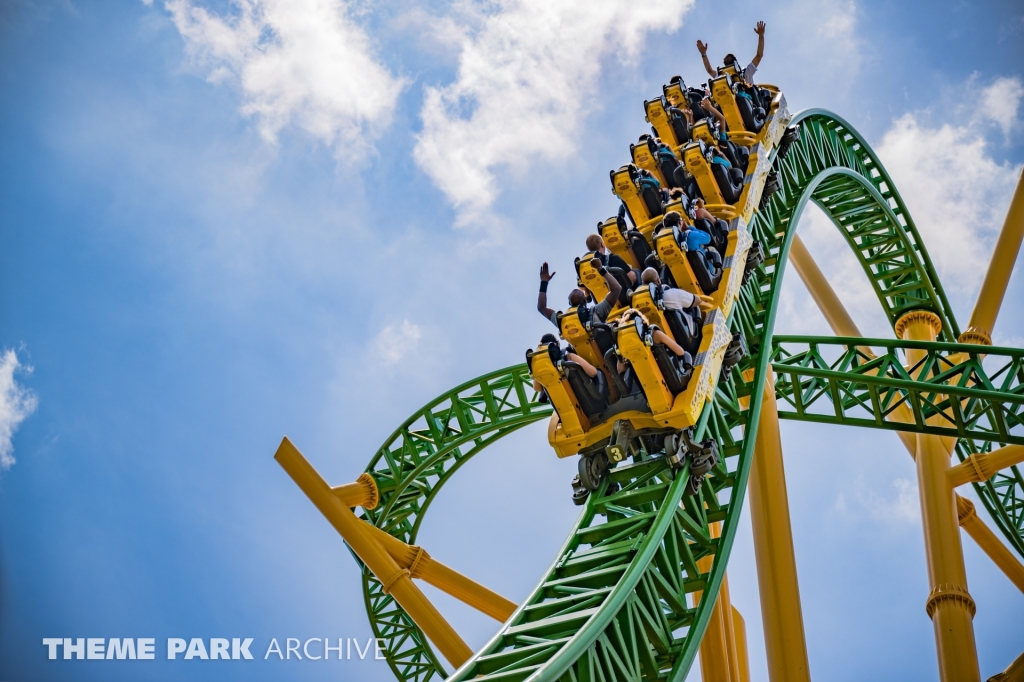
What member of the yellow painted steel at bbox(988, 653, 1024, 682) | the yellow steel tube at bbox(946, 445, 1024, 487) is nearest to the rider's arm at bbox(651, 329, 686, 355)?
the yellow painted steel at bbox(988, 653, 1024, 682)

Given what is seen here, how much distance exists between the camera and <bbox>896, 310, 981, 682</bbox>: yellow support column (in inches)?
316

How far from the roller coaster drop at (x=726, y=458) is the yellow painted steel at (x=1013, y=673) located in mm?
18

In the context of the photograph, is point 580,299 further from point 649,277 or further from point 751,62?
point 751,62

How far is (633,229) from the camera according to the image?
331 inches

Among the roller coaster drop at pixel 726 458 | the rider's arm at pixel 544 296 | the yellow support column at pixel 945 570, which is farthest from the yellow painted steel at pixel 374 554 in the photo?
the yellow support column at pixel 945 570

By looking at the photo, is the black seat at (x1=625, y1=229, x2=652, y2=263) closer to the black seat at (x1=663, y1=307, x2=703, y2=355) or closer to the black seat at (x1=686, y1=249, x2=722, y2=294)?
the black seat at (x1=686, y1=249, x2=722, y2=294)

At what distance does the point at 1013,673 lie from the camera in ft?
26.0

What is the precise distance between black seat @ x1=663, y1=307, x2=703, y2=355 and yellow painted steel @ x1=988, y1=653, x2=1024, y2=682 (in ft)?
11.4

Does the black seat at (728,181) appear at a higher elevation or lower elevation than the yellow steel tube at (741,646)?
higher

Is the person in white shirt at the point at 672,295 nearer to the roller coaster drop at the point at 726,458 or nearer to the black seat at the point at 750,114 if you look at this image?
the roller coaster drop at the point at 726,458

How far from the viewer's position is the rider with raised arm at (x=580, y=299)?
6973mm

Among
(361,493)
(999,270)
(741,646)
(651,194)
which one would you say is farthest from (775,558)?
(999,270)

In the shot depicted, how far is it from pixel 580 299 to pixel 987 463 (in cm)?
428

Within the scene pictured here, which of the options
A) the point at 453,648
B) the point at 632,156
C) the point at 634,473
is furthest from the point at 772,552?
the point at 632,156
